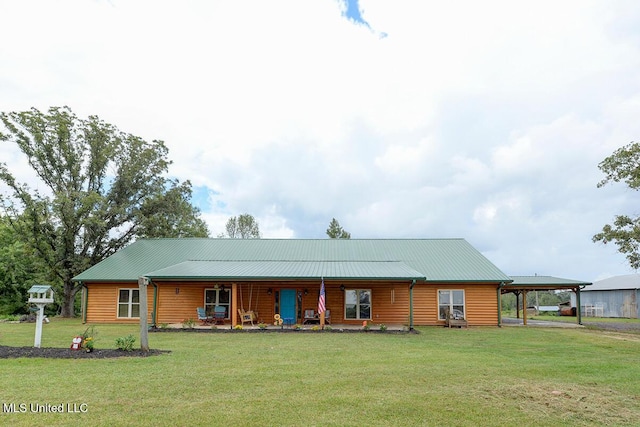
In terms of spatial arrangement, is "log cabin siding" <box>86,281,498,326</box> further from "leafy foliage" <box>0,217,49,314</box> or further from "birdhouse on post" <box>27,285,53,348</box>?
"leafy foliage" <box>0,217,49,314</box>

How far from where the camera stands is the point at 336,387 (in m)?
7.02

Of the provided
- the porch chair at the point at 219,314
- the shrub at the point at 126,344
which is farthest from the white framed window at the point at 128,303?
the shrub at the point at 126,344

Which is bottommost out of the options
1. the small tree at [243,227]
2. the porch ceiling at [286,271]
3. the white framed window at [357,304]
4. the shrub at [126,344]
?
the shrub at [126,344]

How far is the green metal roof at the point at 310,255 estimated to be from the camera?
20.7 metres

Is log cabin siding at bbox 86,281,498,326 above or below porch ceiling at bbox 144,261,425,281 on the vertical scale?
below

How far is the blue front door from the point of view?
1973cm

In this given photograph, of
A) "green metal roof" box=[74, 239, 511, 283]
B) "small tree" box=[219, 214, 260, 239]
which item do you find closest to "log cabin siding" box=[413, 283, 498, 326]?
"green metal roof" box=[74, 239, 511, 283]

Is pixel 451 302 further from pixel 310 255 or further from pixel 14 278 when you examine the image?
pixel 14 278

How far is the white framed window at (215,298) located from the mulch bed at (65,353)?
9.21m

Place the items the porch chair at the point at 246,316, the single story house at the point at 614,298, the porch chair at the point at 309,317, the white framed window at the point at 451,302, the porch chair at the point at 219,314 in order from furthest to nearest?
the single story house at the point at 614,298 < the white framed window at the point at 451,302 < the porch chair at the point at 219,314 < the porch chair at the point at 309,317 < the porch chair at the point at 246,316

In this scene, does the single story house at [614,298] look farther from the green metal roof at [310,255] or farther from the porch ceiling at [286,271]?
the porch ceiling at [286,271]

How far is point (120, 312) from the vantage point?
68.4 feet

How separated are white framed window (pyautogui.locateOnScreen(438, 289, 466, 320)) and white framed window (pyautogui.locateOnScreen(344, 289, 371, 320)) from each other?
314 cm

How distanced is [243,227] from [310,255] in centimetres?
3655
